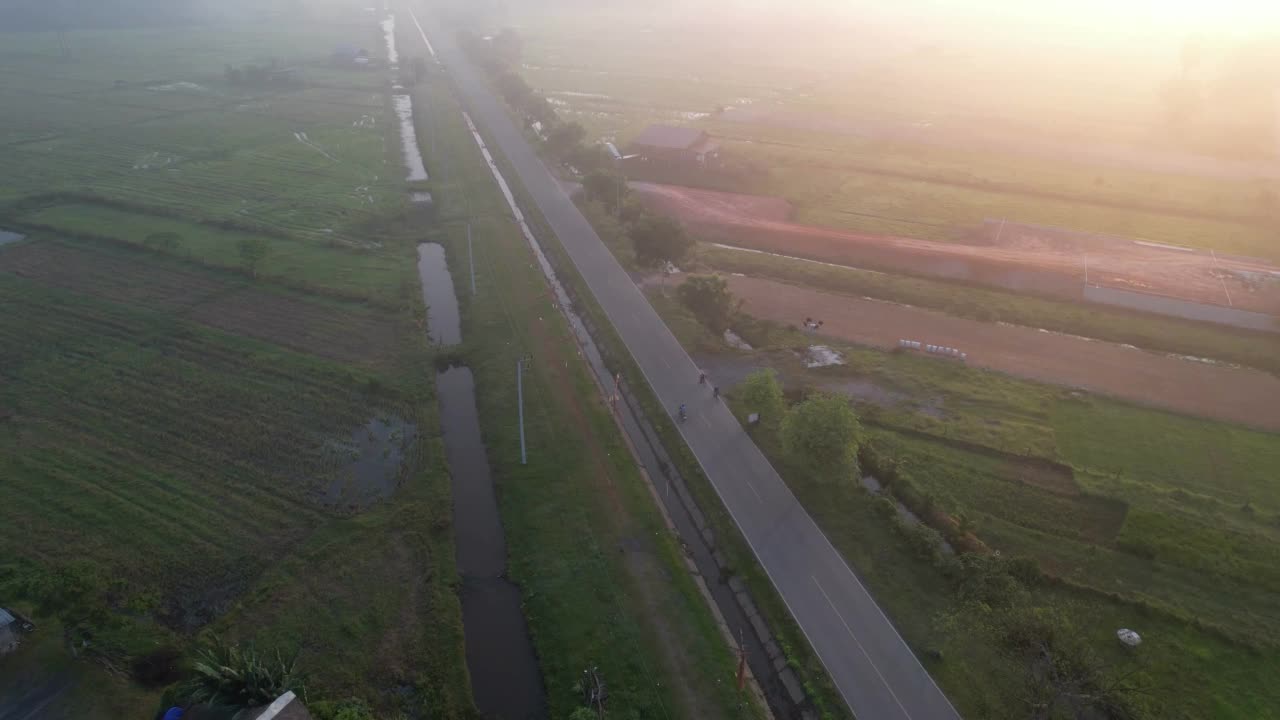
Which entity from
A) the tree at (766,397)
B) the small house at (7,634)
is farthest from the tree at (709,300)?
the small house at (7,634)

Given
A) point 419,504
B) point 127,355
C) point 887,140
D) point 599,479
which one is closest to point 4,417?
point 127,355

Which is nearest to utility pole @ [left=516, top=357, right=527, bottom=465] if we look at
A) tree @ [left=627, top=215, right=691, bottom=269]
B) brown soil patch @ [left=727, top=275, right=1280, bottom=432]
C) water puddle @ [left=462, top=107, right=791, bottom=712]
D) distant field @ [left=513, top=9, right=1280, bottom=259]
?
water puddle @ [left=462, top=107, right=791, bottom=712]

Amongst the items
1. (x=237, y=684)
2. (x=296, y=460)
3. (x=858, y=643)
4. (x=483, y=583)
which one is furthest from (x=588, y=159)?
(x=237, y=684)

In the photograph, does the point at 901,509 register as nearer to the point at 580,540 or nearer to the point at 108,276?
the point at 580,540

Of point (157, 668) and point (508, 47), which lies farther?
point (508, 47)

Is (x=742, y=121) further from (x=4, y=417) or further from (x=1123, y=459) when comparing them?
(x=4, y=417)
